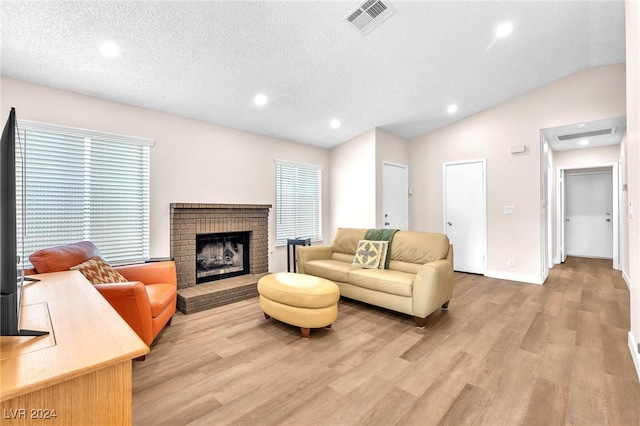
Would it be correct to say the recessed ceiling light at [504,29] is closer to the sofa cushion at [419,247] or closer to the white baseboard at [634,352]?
the sofa cushion at [419,247]

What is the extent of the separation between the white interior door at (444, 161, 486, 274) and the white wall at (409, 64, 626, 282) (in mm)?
127

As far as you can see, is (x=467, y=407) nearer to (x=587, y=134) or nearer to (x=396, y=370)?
(x=396, y=370)

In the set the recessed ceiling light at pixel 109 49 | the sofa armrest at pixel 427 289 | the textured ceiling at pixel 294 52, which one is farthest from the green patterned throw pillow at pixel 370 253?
the recessed ceiling light at pixel 109 49

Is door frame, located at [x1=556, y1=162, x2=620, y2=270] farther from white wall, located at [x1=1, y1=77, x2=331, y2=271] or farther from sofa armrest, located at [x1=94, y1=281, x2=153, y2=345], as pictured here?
sofa armrest, located at [x1=94, y1=281, x2=153, y2=345]

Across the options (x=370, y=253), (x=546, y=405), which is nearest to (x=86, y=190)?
(x=370, y=253)

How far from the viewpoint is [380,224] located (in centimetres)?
496

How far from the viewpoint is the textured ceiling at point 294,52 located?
7.28 feet

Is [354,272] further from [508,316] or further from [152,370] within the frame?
[152,370]

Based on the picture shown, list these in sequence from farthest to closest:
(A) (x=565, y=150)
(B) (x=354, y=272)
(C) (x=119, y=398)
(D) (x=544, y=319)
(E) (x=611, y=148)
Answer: (A) (x=565, y=150), (E) (x=611, y=148), (B) (x=354, y=272), (D) (x=544, y=319), (C) (x=119, y=398)

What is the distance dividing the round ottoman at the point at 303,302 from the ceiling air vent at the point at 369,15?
2.44m

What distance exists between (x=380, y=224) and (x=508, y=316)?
2.36 m

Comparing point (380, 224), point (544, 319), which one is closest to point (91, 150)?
point (380, 224)

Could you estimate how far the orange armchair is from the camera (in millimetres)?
2072

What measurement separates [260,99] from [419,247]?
271 cm
